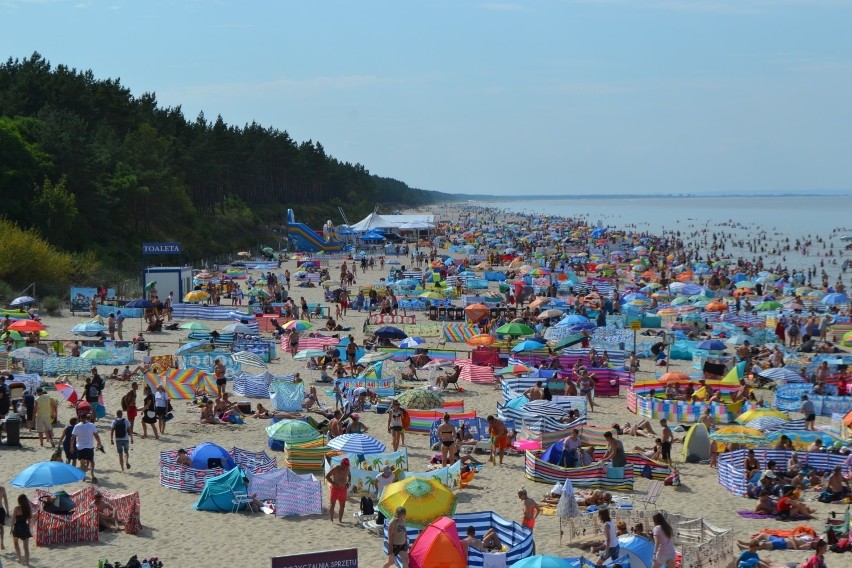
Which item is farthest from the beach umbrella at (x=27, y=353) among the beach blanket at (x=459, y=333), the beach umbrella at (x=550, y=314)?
the beach umbrella at (x=550, y=314)

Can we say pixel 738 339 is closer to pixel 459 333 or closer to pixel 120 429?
pixel 459 333

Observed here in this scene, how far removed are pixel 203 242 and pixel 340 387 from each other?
4342cm

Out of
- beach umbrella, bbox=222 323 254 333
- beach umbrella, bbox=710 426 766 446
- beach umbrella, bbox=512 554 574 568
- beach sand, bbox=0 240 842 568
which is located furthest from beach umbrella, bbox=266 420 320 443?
beach umbrella, bbox=222 323 254 333

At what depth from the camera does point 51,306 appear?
1237 inches

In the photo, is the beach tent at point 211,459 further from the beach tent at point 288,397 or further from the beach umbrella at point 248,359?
the beach umbrella at point 248,359

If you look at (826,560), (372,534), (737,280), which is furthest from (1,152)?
(826,560)

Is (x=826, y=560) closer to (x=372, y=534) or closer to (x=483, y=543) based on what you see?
(x=483, y=543)

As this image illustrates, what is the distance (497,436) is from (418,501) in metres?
3.93

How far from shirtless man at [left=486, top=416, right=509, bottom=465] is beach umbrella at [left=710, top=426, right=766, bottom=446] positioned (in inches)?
131

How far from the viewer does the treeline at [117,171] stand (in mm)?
44531

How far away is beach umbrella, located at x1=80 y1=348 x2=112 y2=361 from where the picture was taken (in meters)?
21.8

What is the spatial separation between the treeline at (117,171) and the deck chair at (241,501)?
102 ft

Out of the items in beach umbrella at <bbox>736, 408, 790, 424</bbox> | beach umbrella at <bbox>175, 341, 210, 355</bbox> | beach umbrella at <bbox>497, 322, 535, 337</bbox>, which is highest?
beach umbrella at <bbox>497, 322, 535, 337</bbox>

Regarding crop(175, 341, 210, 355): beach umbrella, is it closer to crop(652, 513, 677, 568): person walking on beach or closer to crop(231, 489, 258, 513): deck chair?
crop(231, 489, 258, 513): deck chair
